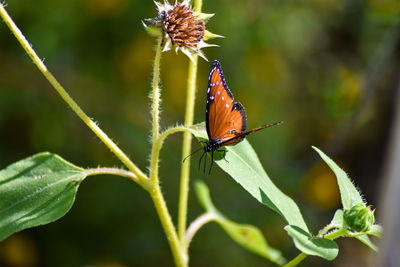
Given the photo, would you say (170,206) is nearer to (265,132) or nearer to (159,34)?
(265,132)

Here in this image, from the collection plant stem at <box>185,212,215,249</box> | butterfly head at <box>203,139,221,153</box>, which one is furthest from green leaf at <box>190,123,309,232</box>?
plant stem at <box>185,212,215,249</box>

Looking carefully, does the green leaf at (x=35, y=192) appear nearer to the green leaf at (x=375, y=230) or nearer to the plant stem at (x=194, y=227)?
the plant stem at (x=194, y=227)

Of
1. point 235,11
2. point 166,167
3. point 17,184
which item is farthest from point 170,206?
point 17,184

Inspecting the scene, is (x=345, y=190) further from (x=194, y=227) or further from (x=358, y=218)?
(x=194, y=227)

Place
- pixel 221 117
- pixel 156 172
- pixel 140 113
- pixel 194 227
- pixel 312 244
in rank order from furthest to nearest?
pixel 140 113 < pixel 194 227 < pixel 221 117 < pixel 156 172 < pixel 312 244

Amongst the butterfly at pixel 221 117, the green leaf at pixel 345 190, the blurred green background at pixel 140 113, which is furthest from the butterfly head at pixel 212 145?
the blurred green background at pixel 140 113

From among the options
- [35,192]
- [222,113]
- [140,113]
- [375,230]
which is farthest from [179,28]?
[140,113]

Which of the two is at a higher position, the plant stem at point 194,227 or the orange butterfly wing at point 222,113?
the orange butterfly wing at point 222,113
